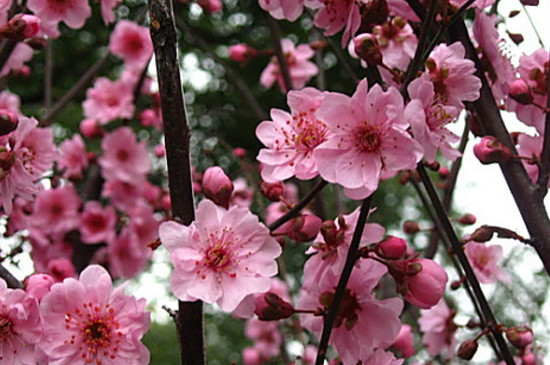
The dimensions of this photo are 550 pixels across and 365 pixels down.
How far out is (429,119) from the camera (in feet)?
3.23

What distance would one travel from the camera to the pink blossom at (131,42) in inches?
114

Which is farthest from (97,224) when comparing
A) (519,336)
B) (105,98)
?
(519,336)

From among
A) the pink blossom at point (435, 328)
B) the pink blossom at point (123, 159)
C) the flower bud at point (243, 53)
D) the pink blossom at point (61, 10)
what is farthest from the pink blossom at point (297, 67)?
the pink blossom at point (435, 328)

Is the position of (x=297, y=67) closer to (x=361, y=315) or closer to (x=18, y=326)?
(x=361, y=315)

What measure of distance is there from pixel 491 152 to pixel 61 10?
3.47ft

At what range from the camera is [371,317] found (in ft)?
3.47

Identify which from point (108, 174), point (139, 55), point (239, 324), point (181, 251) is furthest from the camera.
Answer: point (239, 324)

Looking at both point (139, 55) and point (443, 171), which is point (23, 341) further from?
point (139, 55)

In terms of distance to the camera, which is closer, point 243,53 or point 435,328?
point 435,328

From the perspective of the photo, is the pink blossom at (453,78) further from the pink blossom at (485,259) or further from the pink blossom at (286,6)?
the pink blossom at (485,259)

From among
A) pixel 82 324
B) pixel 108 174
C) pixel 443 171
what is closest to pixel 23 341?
pixel 82 324

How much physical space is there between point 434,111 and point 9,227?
1.14m

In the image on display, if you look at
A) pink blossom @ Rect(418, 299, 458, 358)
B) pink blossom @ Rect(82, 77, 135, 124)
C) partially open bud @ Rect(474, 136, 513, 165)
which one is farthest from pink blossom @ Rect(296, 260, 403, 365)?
pink blossom @ Rect(82, 77, 135, 124)

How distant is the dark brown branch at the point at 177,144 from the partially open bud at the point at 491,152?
0.45 m
